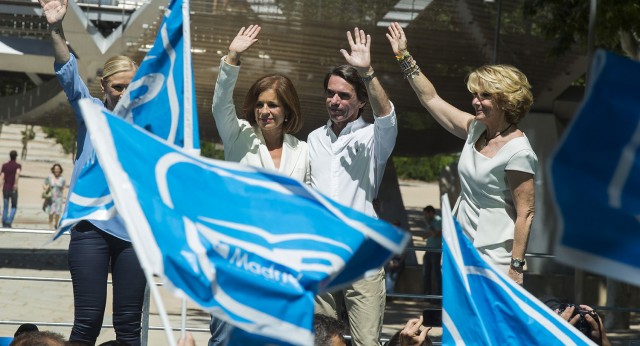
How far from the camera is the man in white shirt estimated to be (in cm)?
529

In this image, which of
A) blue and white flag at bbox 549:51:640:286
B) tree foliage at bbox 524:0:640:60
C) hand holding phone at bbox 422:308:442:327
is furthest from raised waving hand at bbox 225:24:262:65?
tree foliage at bbox 524:0:640:60

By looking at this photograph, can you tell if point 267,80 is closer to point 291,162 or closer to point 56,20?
point 291,162

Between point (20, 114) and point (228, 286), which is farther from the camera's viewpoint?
point (20, 114)

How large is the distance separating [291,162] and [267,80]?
405mm

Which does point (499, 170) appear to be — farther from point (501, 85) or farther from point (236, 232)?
point (236, 232)

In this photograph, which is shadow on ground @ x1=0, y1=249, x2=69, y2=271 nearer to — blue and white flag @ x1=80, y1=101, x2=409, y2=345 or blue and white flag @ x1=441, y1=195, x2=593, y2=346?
blue and white flag @ x1=441, y1=195, x2=593, y2=346

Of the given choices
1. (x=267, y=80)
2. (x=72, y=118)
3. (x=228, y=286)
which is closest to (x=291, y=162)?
(x=267, y=80)

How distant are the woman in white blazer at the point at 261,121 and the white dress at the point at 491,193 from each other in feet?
2.62

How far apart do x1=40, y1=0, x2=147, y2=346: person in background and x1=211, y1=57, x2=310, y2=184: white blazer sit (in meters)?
0.48

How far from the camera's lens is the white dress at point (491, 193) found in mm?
4934

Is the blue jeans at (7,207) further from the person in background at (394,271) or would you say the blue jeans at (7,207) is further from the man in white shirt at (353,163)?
the man in white shirt at (353,163)

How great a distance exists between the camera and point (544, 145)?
15703 millimetres

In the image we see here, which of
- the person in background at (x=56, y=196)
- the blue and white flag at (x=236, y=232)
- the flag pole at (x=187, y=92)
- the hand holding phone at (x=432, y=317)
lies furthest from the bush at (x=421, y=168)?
the blue and white flag at (x=236, y=232)

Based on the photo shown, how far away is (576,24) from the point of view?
45.9 feet
